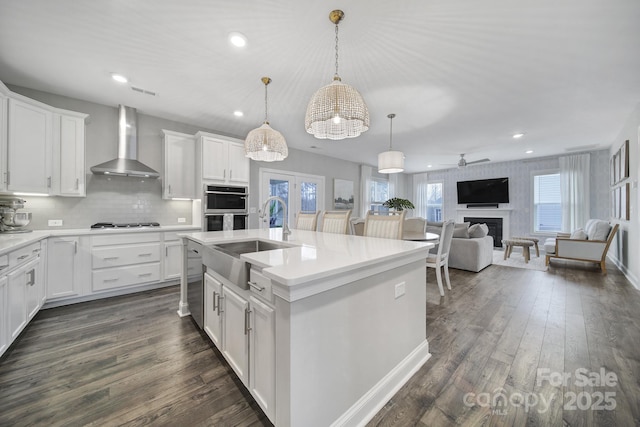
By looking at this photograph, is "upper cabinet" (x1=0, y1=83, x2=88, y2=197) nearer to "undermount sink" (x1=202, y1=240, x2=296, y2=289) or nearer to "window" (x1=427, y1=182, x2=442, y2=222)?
"undermount sink" (x1=202, y1=240, x2=296, y2=289)

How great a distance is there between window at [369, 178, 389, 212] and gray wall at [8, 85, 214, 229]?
5.50 metres

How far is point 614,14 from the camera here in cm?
181

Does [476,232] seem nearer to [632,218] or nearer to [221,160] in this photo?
[632,218]

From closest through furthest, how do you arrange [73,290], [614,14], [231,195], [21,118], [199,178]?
[614,14] → [21,118] → [73,290] → [199,178] → [231,195]

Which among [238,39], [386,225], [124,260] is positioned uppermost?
[238,39]

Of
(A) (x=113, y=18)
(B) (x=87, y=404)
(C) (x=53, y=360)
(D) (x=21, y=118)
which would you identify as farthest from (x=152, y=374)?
(D) (x=21, y=118)

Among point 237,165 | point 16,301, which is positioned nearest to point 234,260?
point 16,301

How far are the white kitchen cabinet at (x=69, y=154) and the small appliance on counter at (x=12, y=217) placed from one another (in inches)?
15.0

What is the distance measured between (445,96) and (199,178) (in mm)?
3764

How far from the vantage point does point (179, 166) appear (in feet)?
12.7

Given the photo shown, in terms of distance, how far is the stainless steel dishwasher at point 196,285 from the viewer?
2.09 metres

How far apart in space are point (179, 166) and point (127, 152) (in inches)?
26.1

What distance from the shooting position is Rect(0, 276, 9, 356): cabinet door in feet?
5.76

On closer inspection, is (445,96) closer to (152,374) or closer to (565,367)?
(565,367)
